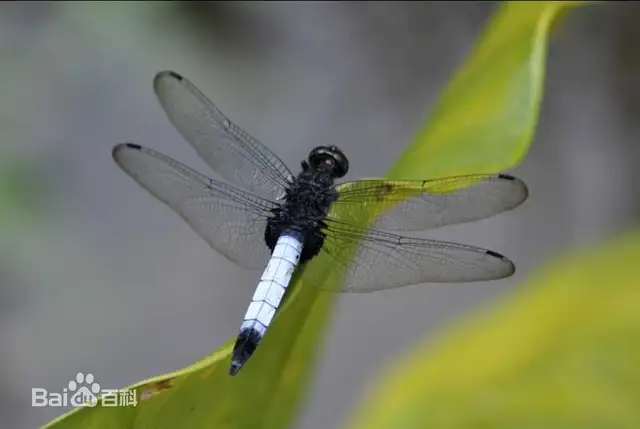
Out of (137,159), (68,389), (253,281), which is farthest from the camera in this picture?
(253,281)

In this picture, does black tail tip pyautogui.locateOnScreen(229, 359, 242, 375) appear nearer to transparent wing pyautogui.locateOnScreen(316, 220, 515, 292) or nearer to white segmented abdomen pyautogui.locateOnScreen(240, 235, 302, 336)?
white segmented abdomen pyautogui.locateOnScreen(240, 235, 302, 336)

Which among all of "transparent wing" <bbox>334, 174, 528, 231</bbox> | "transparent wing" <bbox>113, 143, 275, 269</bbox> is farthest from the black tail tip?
"transparent wing" <bbox>113, 143, 275, 269</bbox>

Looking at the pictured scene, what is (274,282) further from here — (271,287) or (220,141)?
(220,141)

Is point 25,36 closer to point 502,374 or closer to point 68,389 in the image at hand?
point 68,389

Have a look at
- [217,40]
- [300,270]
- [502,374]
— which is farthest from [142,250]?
[502,374]

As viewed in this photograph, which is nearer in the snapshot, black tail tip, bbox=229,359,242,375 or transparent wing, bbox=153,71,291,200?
black tail tip, bbox=229,359,242,375
